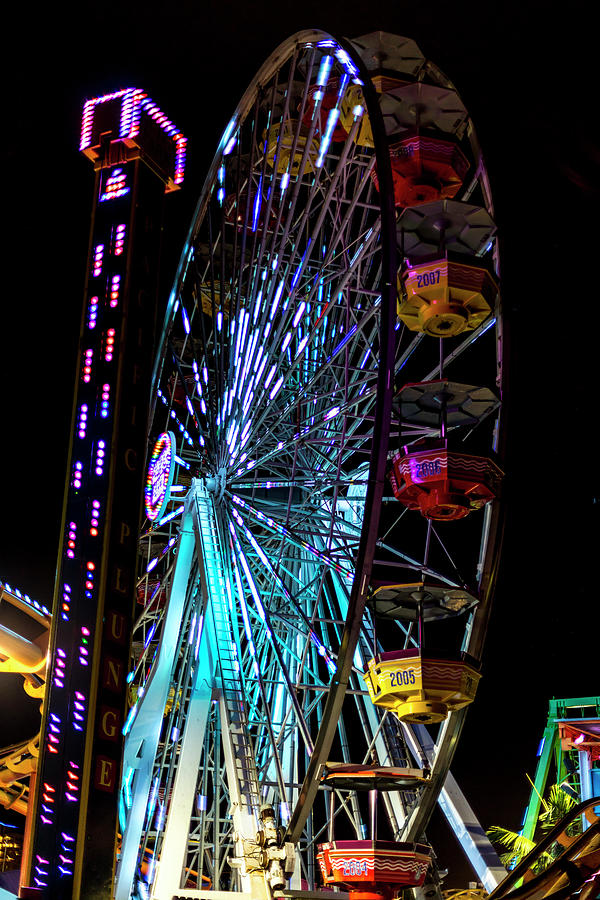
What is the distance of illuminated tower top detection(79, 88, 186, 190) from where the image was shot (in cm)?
1562

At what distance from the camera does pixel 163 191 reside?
15.7 m

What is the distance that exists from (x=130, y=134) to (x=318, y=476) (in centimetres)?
589

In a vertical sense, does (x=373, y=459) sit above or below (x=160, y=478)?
below

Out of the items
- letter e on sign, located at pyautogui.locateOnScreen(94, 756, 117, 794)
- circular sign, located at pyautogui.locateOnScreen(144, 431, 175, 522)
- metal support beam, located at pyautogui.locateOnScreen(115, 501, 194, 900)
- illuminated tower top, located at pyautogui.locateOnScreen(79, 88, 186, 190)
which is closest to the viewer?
letter e on sign, located at pyautogui.locateOnScreen(94, 756, 117, 794)

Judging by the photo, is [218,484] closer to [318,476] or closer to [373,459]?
[318,476]

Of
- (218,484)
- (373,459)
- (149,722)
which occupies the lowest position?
(149,722)

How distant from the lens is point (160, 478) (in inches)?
683

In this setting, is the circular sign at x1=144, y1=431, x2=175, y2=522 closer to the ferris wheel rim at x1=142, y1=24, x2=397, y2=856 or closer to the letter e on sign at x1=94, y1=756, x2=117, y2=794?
the ferris wheel rim at x1=142, y1=24, x2=397, y2=856

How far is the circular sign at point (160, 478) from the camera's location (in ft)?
56.2

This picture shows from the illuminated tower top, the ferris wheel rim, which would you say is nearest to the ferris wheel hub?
the ferris wheel rim

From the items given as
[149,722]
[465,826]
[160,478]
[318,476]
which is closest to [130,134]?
[160,478]

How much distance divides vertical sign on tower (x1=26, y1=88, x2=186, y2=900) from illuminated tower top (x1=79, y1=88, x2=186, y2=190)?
21 mm

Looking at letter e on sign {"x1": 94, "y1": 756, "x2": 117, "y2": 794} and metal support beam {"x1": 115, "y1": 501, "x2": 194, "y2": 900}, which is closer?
letter e on sign {"x1": 94, "y1": 756, "x2": 117, "y2": 794}

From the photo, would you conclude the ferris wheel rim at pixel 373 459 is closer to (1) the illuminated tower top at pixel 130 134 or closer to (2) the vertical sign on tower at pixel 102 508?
(2) the vertical sign on tower at pixel 102 508
